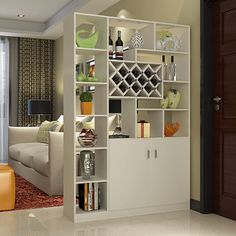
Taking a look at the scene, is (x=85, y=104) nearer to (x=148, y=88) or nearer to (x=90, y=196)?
(x=148, y=88)

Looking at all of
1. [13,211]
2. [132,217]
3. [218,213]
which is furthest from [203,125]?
[13,211]

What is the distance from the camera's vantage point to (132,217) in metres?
4.02

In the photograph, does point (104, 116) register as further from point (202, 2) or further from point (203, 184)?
point (202, 2)

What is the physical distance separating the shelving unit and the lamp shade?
4.02 meters

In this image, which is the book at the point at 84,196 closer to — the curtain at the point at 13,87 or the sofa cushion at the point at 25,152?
the sofa cushion at the point at 25,152

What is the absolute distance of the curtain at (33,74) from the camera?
8648 mm

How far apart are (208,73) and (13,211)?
241 cm

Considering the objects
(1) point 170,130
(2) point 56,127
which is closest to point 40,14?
(2) point 56,127

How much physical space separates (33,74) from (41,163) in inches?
157

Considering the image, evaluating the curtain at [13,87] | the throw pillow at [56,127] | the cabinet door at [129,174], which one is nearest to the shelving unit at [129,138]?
the cabinet door at [129,174]

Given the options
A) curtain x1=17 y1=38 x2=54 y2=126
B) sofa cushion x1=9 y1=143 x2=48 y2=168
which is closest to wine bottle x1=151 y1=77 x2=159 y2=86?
sofa cushion x1=9 y1=143 x2=48 y2=168

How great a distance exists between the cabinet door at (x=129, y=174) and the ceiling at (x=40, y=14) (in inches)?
108

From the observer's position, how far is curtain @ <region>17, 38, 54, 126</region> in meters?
8.65

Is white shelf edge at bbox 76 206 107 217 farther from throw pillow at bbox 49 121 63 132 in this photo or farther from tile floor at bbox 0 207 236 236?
throw pillow at bbox 49 121 63 132
